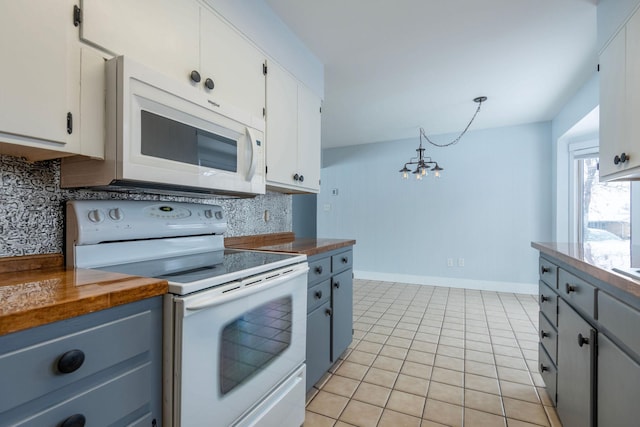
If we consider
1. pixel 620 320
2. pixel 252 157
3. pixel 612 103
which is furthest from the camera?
pixel 612 103

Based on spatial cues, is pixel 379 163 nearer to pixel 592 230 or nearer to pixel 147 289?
pixel 592 230

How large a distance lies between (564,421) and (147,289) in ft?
6.48

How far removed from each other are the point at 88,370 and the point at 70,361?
0.20 feet

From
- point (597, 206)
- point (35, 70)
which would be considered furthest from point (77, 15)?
point (597, 206)

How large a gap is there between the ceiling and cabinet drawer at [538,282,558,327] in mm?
1709

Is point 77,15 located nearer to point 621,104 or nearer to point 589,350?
point 589,350

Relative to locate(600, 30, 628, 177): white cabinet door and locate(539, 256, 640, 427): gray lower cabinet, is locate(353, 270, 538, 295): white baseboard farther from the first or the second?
locate(600, 30, 628, 177): white cabinet door

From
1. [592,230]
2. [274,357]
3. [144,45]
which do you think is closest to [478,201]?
[592,230]

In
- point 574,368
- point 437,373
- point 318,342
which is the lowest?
point 437,373

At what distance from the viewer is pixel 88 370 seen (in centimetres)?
72

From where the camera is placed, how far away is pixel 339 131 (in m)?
4.64

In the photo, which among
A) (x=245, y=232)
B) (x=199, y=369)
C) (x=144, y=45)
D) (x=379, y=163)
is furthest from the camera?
(x=379, y=163)

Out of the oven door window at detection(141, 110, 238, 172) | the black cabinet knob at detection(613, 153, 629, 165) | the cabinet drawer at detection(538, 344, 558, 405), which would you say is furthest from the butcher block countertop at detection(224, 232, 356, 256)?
the black cabinet knob at detection(613, 153, 629, 165)

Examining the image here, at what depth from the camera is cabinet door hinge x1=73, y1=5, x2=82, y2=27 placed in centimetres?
99
